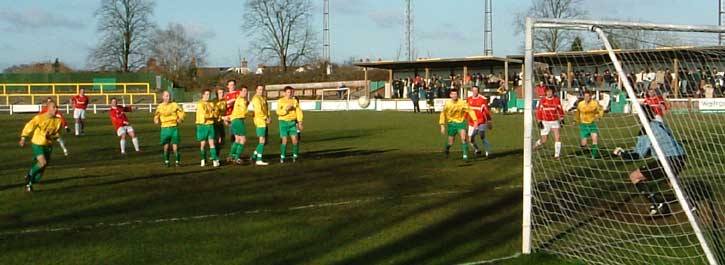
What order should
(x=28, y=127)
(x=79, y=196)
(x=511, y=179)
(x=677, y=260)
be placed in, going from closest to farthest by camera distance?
(x=677, y=260) < (x=79, y=196) < (x=28, y=127) < (x=511, y=179)

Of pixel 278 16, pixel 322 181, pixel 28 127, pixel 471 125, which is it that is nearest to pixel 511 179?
pixel 322 181

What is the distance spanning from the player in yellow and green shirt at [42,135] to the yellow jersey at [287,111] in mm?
4957

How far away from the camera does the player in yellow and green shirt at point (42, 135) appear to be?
43.7ft

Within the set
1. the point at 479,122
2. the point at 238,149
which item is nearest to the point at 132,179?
the point at 238,149

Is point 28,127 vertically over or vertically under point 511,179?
over

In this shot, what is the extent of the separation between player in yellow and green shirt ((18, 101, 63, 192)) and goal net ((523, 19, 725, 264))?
7.74 meters

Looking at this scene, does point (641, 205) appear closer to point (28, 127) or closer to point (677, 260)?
point (677, 260)

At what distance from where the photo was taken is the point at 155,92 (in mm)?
63438

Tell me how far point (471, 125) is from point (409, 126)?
1351 centimetres

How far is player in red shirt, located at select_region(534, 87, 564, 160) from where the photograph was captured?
15.9 meters

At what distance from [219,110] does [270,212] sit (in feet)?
22.5

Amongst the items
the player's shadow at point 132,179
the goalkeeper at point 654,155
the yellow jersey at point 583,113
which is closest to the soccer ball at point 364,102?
the yellow jersey at point 583,113

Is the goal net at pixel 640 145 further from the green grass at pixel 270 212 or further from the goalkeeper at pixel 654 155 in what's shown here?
the green grass at pixel 270 212

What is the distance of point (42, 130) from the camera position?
13.5m
